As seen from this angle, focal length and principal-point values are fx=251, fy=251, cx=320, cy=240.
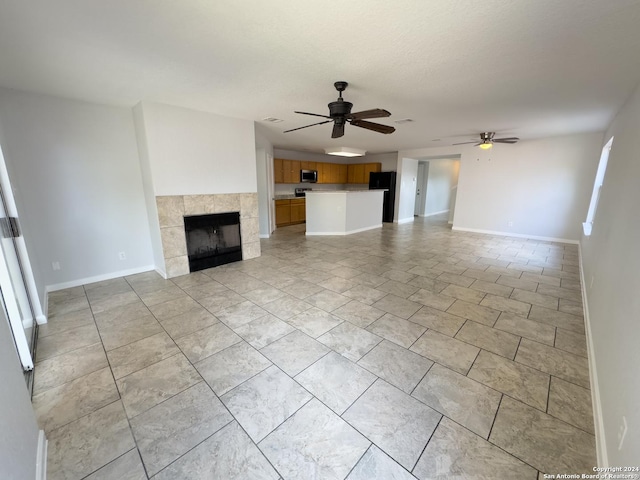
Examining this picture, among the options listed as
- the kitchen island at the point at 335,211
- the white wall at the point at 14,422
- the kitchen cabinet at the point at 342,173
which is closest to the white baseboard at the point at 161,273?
the white wall at the point at 14,422

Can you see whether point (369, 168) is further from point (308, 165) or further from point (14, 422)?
point (14, 422)

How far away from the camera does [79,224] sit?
342 centimetres

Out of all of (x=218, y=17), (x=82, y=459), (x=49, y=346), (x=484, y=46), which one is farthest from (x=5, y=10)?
(x=484, y=46)

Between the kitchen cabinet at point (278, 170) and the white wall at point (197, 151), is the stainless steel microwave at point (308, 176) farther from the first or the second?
the white wall at point (197, 151)

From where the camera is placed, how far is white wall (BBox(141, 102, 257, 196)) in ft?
11.2

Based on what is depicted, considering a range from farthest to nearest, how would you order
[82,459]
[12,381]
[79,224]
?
[79,224] < [82,459] < [12,381]

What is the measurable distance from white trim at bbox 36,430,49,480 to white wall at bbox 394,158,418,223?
28.3 feet

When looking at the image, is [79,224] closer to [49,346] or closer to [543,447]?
[49,346]

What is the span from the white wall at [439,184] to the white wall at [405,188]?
157 centimetres

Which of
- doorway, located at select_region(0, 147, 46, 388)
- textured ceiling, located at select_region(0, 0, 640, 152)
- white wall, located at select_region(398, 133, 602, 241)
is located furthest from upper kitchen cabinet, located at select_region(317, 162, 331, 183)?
doorway, located at select_region(0, 147, 46, 388)

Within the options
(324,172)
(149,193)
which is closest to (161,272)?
(149,193)

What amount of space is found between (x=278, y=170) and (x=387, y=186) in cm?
381

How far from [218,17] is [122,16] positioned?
0.63 metres

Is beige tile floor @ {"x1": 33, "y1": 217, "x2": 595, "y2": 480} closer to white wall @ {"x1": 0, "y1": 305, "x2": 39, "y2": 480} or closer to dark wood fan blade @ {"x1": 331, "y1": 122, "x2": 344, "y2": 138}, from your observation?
white wall @ {"x1": 0, "y1": 305, "x2": 39, "y2": 480}
